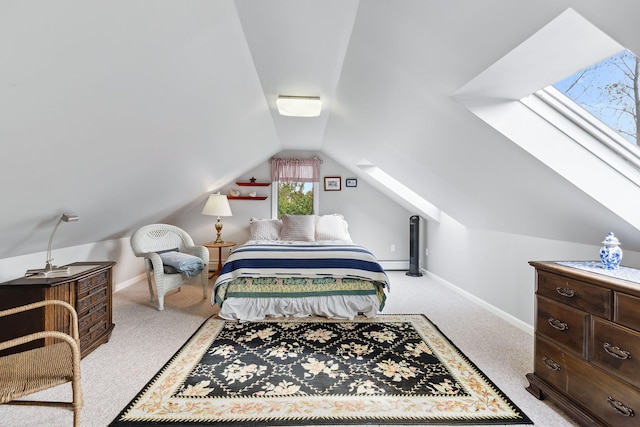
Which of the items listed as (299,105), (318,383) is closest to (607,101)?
Result: (299,105)

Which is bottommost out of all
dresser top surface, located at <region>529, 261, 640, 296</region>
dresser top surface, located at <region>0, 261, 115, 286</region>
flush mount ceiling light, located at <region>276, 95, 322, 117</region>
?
dresser top surface, located at <region>0, 261, 115, 286</region>

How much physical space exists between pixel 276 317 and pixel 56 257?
218 centimetres

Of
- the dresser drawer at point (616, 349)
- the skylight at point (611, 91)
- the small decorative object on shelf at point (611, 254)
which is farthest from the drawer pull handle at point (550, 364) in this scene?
the skylight at point (611, 91)

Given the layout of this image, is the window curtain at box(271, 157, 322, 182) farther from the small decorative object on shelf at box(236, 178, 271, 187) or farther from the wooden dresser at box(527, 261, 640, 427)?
the wooden dresser at box(527, 261, 640, 427)

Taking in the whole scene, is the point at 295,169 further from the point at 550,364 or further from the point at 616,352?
the point at 616,352

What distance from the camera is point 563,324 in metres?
1.77

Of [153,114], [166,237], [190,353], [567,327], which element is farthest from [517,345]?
[166,237]

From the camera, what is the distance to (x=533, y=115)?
1930 mm

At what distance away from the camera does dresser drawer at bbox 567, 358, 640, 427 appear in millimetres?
1408

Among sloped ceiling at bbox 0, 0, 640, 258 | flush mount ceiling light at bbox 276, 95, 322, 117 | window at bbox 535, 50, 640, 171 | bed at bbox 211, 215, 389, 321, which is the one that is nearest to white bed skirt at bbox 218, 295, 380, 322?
bed at bbox 211, 215, 389, 321

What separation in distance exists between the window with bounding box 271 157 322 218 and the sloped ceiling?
2.04 m

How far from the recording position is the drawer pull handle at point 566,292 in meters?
1.72

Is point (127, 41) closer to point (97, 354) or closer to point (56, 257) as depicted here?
point (97, 354)

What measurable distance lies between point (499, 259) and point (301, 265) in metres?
2.03
